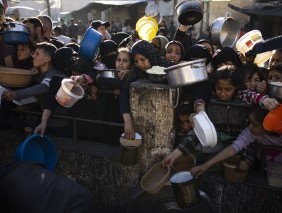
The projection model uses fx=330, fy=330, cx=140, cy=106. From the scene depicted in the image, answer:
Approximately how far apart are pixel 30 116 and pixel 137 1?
18769 mm

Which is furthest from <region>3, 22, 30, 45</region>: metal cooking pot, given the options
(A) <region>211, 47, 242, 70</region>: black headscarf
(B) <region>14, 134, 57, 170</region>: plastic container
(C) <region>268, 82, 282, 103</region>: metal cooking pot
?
(C) <region>268, 82, 282, 103</region>: metal cooking pot

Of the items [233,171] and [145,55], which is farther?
[145,55]

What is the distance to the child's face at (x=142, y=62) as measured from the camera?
363 cm

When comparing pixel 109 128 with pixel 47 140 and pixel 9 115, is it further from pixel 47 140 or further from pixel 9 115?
pixel 9 115

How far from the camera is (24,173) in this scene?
2328 millimetres

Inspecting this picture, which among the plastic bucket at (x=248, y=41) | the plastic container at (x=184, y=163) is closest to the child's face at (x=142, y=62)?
the plastic container at (x=184, y=163)

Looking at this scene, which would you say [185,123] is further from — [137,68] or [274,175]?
[274,175]

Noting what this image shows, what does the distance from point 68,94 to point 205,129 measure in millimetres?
1397

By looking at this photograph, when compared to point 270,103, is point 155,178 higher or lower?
lower

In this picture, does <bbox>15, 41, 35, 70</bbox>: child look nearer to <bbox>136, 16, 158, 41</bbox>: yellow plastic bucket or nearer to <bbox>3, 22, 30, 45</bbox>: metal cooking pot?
<bbox>3, 22, 30, 45</bbox>: metal cooking pot

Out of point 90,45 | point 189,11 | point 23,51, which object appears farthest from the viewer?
point 189,11

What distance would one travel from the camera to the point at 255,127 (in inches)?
117

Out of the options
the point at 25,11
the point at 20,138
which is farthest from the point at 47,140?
the point at 25,11

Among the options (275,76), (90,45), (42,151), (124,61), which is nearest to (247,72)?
(275,76)
